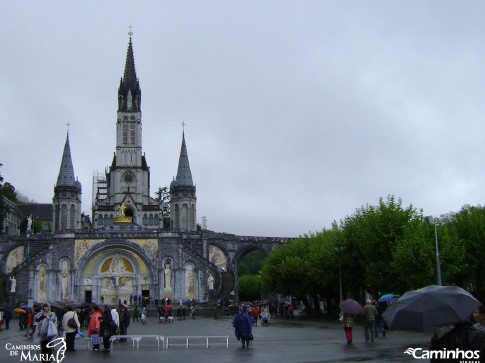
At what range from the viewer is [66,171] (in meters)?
87.1

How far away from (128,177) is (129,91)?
14289mm

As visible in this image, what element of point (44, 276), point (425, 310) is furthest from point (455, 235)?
point (44, 276)

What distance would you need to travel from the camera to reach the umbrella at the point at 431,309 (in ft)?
34.5

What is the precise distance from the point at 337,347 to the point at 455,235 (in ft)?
61.9

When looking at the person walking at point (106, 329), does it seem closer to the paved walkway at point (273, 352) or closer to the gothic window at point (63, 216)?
the paved walkway at point (273, 352)

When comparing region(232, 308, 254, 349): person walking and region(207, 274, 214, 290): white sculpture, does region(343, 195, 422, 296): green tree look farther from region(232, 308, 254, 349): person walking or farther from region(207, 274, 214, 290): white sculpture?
region(207, 274, 214, 290): white sculpture

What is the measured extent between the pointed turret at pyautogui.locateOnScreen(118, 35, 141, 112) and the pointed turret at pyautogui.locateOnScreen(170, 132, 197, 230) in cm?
1813

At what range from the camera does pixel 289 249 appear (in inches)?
2101

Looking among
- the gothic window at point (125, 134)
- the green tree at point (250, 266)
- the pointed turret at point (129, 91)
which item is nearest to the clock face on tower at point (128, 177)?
the gothic window at point (125, 134)

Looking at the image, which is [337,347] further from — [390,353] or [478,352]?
[478,352]

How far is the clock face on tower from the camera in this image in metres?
102

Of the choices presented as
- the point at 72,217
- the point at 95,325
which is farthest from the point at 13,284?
the point at 95,325

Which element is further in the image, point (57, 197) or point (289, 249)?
point (57, 197)

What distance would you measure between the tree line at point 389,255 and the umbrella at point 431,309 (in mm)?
23721
